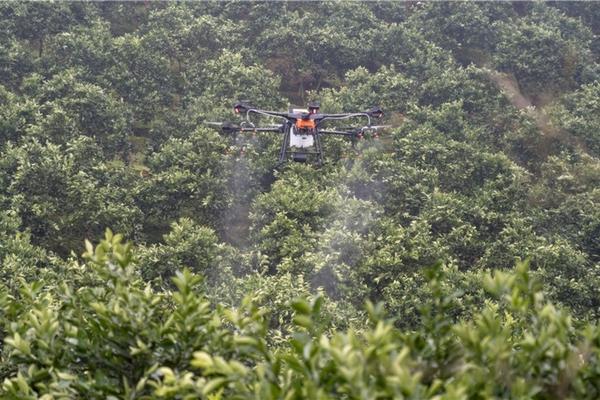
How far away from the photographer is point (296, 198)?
2772 centimetres

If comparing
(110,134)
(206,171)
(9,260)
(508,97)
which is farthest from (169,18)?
(9,260)

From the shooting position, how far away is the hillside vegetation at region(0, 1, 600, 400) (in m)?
6.01

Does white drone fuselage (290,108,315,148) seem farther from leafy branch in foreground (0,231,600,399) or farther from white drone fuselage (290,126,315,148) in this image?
leafy branch in foreground (0,231,600,399)

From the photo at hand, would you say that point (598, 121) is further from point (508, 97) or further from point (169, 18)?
point (169, 18)

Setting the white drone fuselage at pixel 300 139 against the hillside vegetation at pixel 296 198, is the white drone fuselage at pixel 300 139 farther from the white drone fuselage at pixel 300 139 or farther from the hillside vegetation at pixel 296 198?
the hillside vegetation at pixel 296 198

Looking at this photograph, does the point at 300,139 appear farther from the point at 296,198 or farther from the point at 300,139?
the point at 296,198

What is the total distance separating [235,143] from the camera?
32.7m

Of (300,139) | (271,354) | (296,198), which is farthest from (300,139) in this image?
(271,354)

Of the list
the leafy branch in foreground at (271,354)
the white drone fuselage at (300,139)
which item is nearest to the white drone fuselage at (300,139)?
the white drone fuselage at (300,139)

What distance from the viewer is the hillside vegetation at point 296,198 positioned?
6008 mm

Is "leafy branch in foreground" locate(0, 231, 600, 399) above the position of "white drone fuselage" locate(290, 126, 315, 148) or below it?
above

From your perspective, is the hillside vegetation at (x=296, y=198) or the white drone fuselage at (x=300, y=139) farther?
the white drone fuselage at (x=300, y=139)

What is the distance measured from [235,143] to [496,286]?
1094 inches

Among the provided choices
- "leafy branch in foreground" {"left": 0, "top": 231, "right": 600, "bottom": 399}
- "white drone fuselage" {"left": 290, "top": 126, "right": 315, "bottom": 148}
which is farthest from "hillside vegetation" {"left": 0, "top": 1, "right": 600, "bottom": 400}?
"white drone fuselage" {"left": 290, "top": 126, "right": 315, "bottom": 148}
